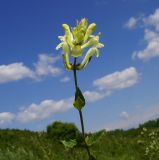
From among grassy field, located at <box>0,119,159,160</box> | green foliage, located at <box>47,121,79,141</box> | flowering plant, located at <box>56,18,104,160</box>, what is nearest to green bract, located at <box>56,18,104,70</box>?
flowering plant, located at <box>56,18,104,160</box>

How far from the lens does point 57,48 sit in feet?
7.78

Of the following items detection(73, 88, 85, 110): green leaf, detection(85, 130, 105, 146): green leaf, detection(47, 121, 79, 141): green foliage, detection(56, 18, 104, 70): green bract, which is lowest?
detection(85, 130, 105, 146): green leaf

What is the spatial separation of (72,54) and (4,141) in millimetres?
15069

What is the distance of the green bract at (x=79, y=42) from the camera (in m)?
2.23

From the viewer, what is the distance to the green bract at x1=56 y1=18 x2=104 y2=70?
2229mm

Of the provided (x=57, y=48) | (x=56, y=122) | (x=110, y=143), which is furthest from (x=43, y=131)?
(x=57, y=48)

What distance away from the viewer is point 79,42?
7.32ft

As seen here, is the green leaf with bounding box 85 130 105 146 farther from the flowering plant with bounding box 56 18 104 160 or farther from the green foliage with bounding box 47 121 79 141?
the green foliage with bounding box 47 121 79 141

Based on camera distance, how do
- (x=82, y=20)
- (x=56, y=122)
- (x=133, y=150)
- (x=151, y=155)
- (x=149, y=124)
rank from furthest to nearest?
(x=149, y=124) → (x=56, y=122) → (x=133, y=150) → (x=151, y=155) → (x=82, y=20)

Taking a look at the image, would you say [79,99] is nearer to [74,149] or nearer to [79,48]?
[79,48]

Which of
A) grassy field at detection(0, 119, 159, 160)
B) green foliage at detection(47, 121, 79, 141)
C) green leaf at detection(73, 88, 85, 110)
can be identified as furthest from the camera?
green foliage at detection(47, 121, 79, 141)

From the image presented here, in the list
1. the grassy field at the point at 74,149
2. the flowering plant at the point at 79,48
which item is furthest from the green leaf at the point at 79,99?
the grassy field at the point at 74,149

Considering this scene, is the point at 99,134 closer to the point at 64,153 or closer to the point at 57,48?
the point at 57,48

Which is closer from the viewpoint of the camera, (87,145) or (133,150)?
(87,145)
